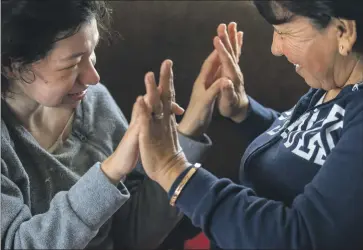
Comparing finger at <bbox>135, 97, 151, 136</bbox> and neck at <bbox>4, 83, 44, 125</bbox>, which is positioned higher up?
finger at <bbox>135, 97, 151, 136</bbox>

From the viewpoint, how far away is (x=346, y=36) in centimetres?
49

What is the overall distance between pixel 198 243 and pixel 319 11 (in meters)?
0.37

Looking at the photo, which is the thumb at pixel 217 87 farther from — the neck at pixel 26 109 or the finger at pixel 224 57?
the neck at pixel 26 109

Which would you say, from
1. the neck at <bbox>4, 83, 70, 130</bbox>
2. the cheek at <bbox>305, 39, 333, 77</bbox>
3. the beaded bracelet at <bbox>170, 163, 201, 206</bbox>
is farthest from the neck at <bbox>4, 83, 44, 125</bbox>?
the cheek at <bbox>305, 39, 333, 77</bbox>

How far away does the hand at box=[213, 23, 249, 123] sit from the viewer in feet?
2.12

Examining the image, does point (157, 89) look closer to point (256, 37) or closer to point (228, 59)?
point (228, 59)

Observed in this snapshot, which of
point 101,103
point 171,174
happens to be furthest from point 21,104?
point 171,174

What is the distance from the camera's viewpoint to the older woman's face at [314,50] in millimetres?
506

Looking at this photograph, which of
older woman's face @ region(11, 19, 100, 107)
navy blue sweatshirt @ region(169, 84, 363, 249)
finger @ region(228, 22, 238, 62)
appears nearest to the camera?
navy blue sweatshirt @ region(169, 84, 363, 249)

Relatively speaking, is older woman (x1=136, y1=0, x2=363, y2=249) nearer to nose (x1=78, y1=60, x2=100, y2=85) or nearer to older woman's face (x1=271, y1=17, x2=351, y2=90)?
older woman's face (x1=271, y1=17, x2=351, y2=90)

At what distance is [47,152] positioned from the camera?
616 mm

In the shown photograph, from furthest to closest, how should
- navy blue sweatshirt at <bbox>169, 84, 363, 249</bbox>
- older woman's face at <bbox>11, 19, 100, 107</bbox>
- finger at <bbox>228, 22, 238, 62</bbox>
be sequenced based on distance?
finger at <bbox>228, 22, 238, 62</bbox>
older woman's face at <bbox>11, 19, 100, 107</bbox>
navy blue sweatshirt at <bbox>169, 84, 363, 249</bbox>

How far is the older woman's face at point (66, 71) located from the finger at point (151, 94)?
0.36 feet

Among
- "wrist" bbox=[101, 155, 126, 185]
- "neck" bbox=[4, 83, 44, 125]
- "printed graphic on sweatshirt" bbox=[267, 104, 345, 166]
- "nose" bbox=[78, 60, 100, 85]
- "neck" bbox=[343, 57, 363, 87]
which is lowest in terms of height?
"wrist" bbox=[101, 155, 126, 185]
